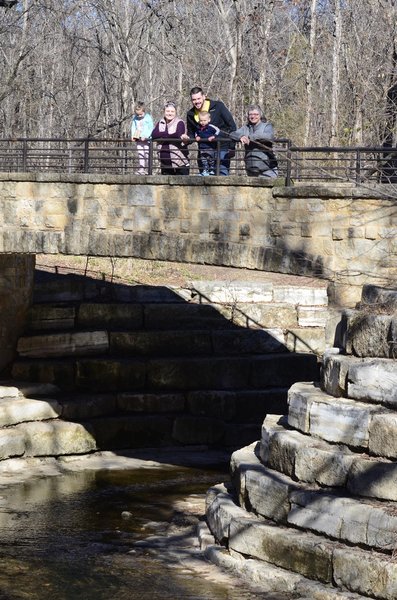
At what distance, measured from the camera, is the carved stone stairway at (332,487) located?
1194 centimetres

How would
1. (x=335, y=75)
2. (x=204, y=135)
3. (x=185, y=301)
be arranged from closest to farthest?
1. (x=204, y=135)
2. (x=185, y=301)
3. (x=335, y=75)

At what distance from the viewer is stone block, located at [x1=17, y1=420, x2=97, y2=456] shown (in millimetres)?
21016

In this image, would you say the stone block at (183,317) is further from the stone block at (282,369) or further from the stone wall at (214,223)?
the stone wall at (214,223)

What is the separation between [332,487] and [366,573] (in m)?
1.23

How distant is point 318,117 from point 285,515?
72.4 feet

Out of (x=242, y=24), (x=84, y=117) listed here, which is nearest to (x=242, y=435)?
(x=242, y=24)

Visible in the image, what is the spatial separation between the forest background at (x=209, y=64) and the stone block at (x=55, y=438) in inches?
291

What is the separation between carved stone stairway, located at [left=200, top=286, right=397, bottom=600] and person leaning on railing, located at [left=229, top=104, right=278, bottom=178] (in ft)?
10.4

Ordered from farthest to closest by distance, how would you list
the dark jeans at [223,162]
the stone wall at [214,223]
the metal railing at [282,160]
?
the dark jeans at [223,162]
the stone wall at [214,223]
the metal railing at [282,160]

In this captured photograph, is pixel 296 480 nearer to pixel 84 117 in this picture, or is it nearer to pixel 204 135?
pixel 204 135

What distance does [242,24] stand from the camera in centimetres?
3055

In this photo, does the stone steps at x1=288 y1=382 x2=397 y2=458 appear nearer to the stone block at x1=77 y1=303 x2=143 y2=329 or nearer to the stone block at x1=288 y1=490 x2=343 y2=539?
the stone block at x1=288 y1=490 x2=343 y2=539

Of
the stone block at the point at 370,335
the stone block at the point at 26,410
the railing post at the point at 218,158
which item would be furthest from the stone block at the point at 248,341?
the stone block at the point at 370,335

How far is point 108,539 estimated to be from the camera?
15703 millimetres
